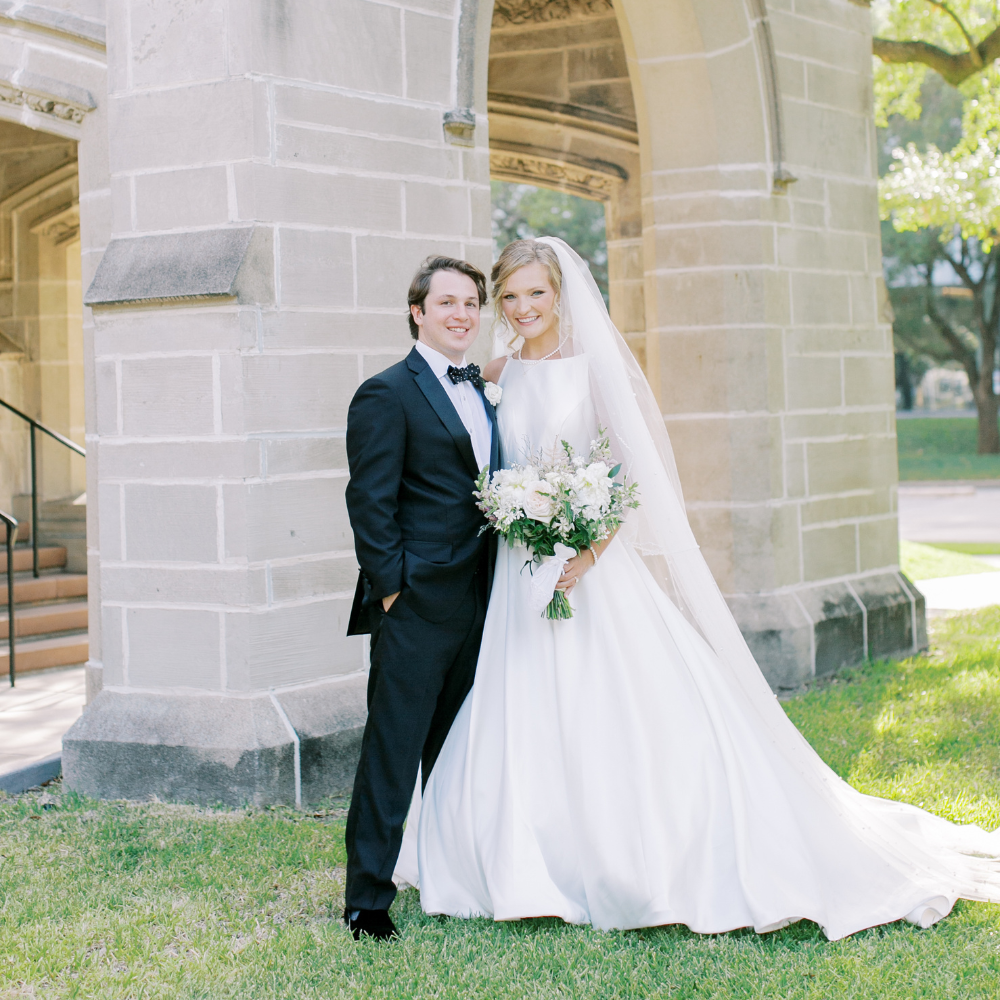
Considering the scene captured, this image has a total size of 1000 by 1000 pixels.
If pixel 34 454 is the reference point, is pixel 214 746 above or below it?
below

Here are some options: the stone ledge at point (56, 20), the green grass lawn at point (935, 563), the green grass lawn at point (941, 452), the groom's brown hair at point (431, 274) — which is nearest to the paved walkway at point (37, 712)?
the groom's brown hair at point (431, 274)

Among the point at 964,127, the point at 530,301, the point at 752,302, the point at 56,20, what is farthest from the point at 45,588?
the point at 964,127

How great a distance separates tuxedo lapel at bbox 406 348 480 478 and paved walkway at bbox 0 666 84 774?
2.75 metres

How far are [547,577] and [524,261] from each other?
3.29ft

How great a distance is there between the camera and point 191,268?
189 inches

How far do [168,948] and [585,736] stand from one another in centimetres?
137

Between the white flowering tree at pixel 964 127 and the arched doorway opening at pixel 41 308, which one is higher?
the white flowering tree at pixel 964 127

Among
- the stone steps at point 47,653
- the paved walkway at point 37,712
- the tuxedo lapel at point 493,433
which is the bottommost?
the paved walkway at point 37,712

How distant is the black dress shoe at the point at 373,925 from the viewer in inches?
136

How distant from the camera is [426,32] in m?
5.27

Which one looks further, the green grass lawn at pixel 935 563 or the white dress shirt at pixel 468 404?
the green grass lawn at pixel 935 563

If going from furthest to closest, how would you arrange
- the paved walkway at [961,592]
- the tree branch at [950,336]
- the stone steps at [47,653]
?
the tree branch at [950,336]
the paved walkway at [961,592]
the stone steps at [47,653]

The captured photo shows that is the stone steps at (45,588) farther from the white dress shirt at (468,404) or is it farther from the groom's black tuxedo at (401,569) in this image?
the white dress shirt at (468,404)

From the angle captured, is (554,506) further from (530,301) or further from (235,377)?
(235,377)
